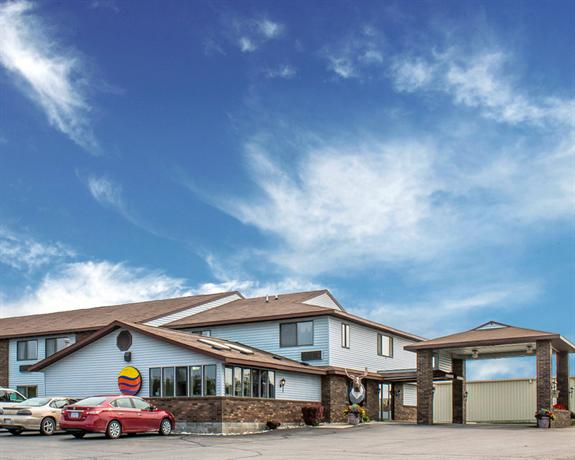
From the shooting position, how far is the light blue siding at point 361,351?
123 ft

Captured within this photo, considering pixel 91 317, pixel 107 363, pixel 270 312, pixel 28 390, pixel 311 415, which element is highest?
pixel 270 312

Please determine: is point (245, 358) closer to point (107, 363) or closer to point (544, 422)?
point (107, 363)

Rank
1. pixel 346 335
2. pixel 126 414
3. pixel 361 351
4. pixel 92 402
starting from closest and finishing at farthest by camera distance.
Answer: pixel 92 402
pixel 126 414
pixel 346 335
pixel 361 351

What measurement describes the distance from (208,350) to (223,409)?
2348 millimetres

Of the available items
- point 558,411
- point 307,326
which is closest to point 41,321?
point 307,326

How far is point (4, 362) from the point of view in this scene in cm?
4622

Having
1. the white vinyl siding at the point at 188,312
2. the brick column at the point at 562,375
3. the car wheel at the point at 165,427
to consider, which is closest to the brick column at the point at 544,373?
the brick column at the point at 562,375

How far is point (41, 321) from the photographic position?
161 ft

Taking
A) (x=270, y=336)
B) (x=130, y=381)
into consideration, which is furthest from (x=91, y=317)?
(x=130, y=381)

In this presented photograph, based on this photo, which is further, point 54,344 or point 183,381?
point 54,344

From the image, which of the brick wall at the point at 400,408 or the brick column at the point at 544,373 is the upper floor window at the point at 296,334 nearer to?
the brick wall at the point at 400,408

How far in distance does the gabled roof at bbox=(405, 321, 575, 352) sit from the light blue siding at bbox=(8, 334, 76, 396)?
2077 cm

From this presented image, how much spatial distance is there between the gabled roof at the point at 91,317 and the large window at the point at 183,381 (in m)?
10.3

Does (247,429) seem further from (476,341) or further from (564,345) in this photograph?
(564,345)
